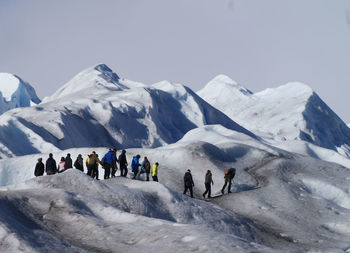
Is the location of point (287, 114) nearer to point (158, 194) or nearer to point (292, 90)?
point (292, 90)

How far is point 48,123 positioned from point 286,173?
41.7m

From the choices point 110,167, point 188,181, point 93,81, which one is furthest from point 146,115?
point 188,181

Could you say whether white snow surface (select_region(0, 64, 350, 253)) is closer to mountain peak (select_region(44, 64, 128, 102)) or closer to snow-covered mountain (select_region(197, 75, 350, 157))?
mountain peak (select_region(44, 64, 128, 102))

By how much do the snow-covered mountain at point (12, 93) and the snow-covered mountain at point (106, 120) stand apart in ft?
72.3

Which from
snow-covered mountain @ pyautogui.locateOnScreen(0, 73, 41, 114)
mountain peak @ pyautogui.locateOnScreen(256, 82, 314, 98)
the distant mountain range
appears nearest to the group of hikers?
the distant mountain range

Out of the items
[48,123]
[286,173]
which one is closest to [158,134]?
[48,123]

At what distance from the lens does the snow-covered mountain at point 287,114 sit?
357 ft

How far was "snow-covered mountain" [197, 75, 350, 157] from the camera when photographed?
357 feet

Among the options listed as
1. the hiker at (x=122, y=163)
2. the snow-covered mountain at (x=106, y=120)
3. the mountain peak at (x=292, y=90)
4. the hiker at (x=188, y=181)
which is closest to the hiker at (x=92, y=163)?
the hiker at (x=122, y=163)

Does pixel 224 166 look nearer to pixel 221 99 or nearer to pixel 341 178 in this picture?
pixel 341 178

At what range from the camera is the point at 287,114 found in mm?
116500

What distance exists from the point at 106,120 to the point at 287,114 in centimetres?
5455

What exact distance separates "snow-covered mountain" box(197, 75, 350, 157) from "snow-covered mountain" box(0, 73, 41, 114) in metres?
51.4

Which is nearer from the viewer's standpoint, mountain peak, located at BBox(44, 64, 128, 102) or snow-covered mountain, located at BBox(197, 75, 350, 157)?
mountain peak, located at BBox(44, 64, 128, 102)
